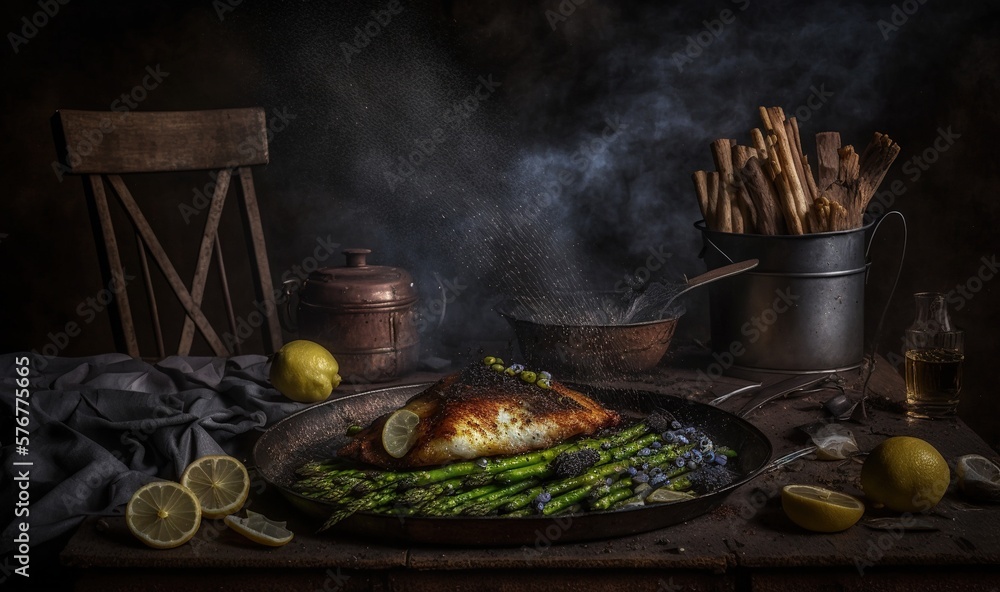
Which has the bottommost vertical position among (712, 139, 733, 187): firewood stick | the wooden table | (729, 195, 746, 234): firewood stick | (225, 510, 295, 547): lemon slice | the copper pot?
the wooden table

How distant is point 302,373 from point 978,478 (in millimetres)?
2243

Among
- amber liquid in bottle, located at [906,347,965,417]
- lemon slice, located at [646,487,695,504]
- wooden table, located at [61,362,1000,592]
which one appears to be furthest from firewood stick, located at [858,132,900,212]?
lemon slice, located at [646,487,695,504]

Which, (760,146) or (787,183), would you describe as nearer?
(787,183)

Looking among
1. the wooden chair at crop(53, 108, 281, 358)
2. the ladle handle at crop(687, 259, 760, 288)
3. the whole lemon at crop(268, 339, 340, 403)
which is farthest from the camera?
the wooden chair at crop(53, 108, 281, 358)

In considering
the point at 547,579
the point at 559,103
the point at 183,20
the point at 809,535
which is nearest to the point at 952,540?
the point at 809,535

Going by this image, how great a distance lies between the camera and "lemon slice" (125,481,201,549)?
208 centimetres

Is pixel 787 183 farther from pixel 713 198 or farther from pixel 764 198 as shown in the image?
pixel 713 198

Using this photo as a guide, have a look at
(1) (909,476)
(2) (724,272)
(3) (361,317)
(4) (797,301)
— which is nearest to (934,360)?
(4) (797,301)

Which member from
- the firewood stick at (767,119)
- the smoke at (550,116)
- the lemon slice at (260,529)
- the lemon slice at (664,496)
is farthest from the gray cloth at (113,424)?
the firewood stick at (767,119)

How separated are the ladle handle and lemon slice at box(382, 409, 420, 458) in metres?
1.36

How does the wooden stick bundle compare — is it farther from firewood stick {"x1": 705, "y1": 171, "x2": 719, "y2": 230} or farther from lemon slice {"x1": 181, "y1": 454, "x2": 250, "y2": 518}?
lemon slice {"x1": 181, "y1": 454, "x2": 250, "y2": 518}

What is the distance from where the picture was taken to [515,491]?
2359mm

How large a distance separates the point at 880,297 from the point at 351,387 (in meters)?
3.03

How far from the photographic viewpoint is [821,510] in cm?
209
